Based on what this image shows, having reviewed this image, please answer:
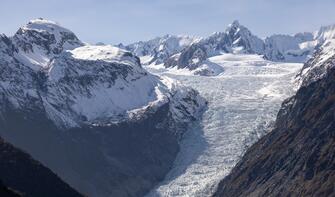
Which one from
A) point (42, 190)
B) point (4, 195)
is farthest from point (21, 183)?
point (4, 195)

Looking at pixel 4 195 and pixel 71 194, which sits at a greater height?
pixel 4 195

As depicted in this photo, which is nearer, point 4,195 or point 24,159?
point 4,195

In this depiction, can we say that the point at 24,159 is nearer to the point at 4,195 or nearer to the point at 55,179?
the point at 55,179

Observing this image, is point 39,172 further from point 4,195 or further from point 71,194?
point 4,195

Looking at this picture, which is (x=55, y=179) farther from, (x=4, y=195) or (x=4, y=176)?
(x=4, y=195)

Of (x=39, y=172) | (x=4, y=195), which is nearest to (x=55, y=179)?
(x=39, y=172)

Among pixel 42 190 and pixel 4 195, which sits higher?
pixel 4 195
